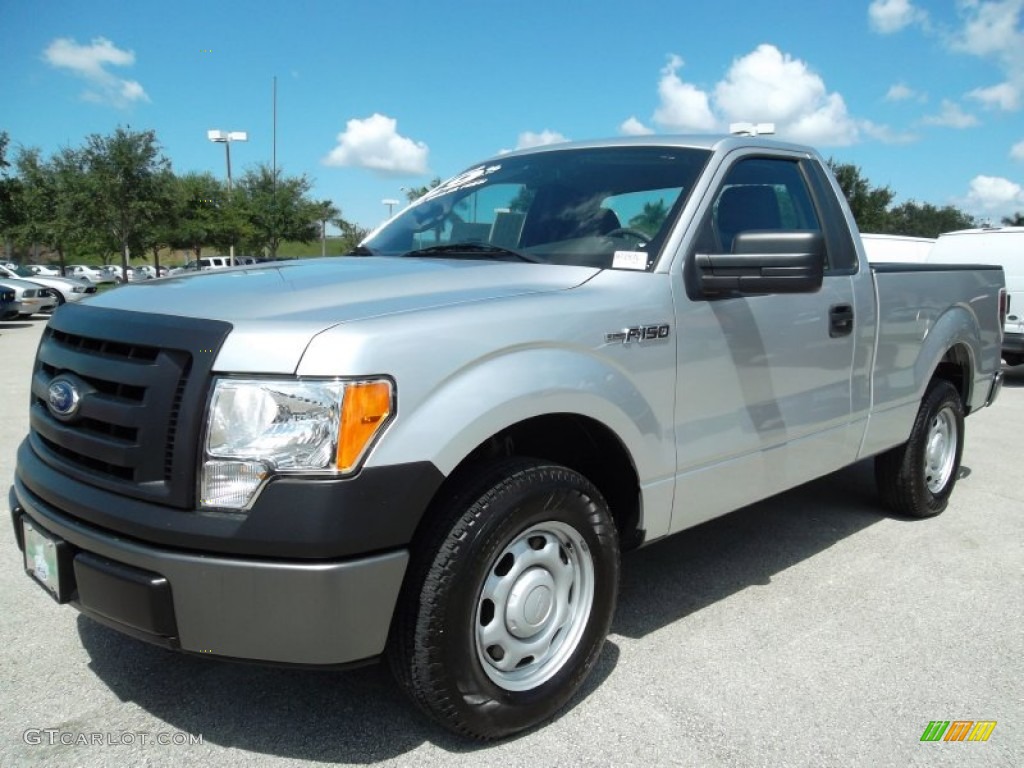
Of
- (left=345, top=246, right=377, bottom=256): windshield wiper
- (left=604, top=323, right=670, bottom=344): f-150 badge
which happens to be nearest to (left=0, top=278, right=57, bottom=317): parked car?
(left=345, top=246, right=377, bottom=256): windshield wiper

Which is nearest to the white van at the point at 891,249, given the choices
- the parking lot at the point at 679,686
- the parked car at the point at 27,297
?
the parking lot at the point at 679,686

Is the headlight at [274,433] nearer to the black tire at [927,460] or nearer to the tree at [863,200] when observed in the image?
the black tire at [927,460]

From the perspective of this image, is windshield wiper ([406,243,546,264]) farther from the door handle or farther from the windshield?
the door handle

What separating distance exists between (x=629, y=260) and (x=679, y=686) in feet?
4.97

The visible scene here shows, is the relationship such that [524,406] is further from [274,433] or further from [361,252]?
[361,252]

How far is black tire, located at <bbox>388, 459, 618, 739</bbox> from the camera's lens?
221cm

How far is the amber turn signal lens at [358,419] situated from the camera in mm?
2021

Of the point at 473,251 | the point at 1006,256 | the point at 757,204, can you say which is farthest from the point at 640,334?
the point at 1006,256

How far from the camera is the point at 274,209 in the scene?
41844 millimetres

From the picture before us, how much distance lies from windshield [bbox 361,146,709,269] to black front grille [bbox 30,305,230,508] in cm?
134

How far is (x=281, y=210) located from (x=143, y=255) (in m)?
7.89

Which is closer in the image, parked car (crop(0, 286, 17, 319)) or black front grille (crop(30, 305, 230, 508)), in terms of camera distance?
black front grille (crop(30, 305, 230, 508))

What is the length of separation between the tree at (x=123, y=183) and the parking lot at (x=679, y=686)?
33558 millimetres

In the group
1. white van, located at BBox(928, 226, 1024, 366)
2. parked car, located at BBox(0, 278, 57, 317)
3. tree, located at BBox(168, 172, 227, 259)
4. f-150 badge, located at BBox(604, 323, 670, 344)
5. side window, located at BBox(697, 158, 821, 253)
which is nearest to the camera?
f-150 badge, located at BBox(604, 323, 670, 344)
